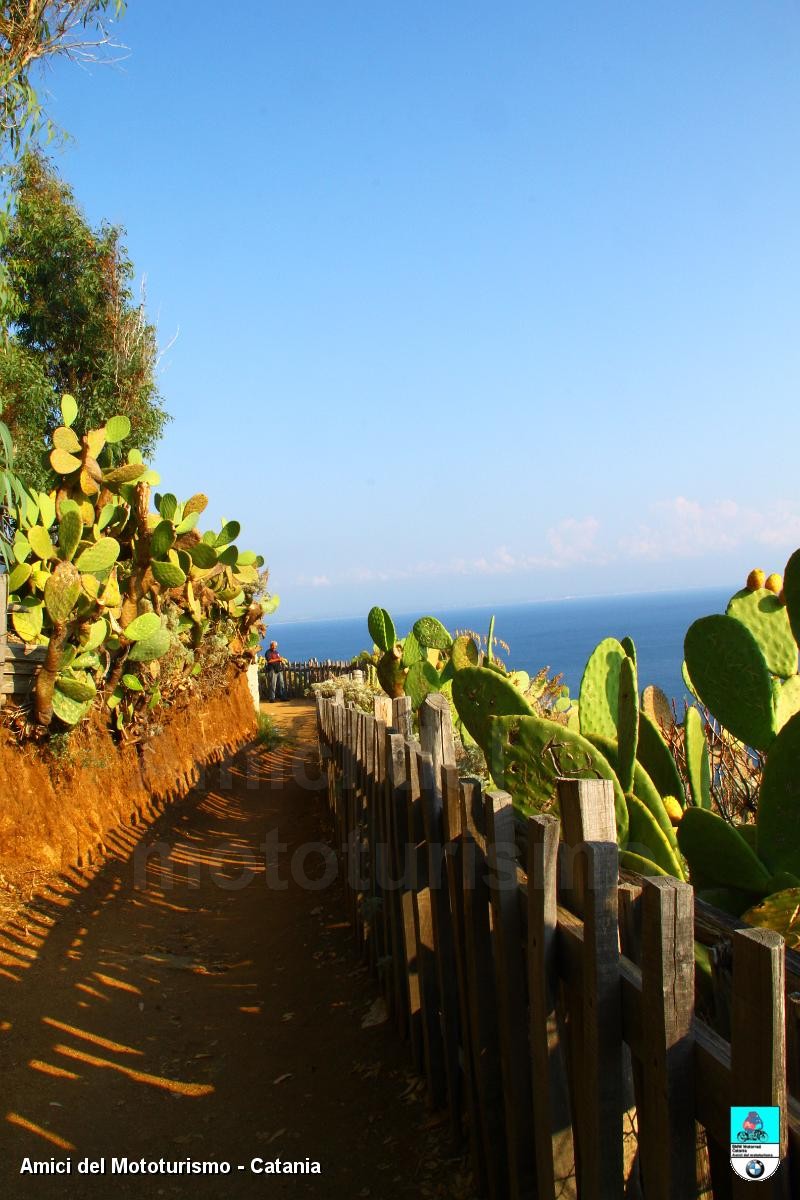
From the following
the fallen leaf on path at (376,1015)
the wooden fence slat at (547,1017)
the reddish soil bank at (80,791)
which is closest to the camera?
the wooden fence slat at (547,1017)

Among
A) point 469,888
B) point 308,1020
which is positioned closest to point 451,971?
point 469,888

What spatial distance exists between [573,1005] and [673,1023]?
1.38ft

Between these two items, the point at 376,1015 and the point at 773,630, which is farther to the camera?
the point at 376,1015

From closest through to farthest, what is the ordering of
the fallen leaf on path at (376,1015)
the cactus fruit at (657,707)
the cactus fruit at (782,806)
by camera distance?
the cactus fruit at (782,806)
the fallen leaf on path at (376,1015)
the cactus fruit at (657,707)

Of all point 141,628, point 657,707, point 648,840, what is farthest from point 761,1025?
point 141,628

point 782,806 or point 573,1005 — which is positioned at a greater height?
point 782,806

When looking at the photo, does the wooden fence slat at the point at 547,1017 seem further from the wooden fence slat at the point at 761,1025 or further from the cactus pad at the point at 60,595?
the cactus pad at the point at 60,595

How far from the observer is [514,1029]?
211 centimetres

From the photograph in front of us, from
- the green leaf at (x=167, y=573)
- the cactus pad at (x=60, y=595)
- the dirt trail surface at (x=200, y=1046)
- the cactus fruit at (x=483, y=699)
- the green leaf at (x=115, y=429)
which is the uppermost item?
the green leaf at (x=115, y=429)

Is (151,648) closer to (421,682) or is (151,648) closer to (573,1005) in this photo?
(421,682)

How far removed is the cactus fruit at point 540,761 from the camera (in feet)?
7.93

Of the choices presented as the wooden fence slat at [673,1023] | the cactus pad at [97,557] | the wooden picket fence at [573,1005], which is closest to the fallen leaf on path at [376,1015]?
the wooden picket fence at [573,1005]

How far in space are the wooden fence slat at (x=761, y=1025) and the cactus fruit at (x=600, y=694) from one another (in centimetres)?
177

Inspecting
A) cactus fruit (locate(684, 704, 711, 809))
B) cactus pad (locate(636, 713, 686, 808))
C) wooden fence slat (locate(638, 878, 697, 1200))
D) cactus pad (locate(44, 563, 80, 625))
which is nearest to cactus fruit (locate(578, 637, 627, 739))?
cactus pad (locate(636, 713, 686, 808))
